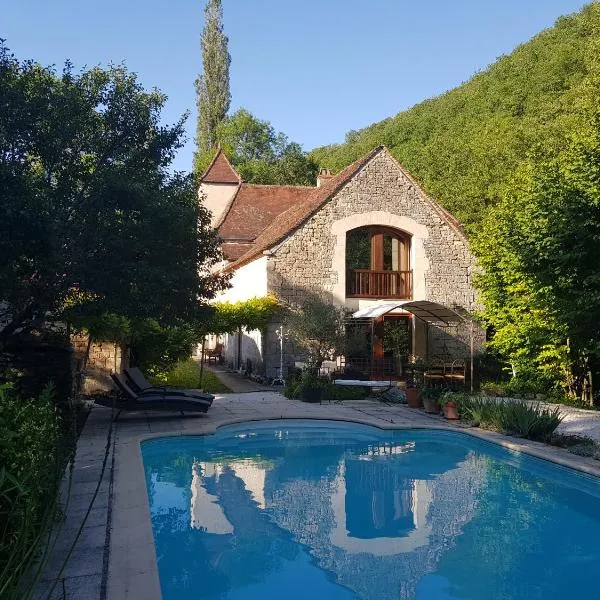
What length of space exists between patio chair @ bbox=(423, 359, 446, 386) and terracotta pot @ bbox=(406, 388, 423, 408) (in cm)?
189

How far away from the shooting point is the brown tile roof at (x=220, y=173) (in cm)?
3488

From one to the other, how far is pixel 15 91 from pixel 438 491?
9.08 metres

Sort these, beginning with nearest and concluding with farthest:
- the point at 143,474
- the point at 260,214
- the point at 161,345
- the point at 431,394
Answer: the point at 143,474
the point at 431,394
the point at 161,345
the point at 260,214

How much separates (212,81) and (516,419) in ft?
170

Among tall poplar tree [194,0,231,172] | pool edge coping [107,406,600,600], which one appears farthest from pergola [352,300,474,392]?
tall poplar tree [194,0,231,172]

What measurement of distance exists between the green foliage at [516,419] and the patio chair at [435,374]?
5.12 m

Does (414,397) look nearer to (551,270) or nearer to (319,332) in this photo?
(319,332)

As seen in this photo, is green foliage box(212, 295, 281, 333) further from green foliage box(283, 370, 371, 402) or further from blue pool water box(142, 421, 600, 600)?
blue pool water box(142, 421, 600, 600)

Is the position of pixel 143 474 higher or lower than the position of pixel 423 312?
lower

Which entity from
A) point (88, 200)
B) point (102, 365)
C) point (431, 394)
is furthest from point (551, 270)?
point (102, 365)

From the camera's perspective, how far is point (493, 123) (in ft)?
119

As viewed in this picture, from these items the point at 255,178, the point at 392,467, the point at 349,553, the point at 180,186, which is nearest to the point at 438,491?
the point at 392,467

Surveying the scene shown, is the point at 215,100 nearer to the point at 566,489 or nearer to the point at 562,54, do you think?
the point at 562,54

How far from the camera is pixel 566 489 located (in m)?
8.90
